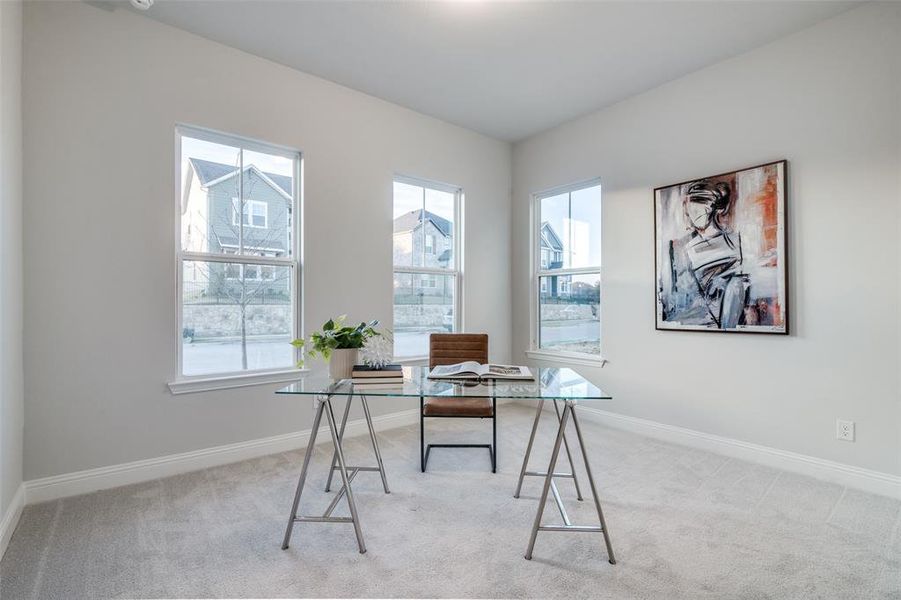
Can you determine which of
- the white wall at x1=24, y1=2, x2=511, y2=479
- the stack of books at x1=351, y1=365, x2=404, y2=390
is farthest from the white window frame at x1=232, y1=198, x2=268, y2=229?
the stack of books at x1=351, y1=365, x2=404, y2=390

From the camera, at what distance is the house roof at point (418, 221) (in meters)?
4.02

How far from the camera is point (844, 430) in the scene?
2631 millimetres

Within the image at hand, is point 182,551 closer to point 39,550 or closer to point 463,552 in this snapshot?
point 39,550

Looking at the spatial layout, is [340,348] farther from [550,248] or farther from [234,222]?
[550,248]

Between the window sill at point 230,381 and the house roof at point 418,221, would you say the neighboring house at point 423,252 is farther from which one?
the window sill at point 230,381

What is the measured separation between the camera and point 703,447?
323cm

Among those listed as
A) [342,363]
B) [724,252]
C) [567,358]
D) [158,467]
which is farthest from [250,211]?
[724,252]

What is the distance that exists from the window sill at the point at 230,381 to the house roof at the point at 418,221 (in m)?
1.59

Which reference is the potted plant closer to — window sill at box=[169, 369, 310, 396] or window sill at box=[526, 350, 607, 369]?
window sill at box=[169, 369, 310, 396]

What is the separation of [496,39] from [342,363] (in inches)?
94.5

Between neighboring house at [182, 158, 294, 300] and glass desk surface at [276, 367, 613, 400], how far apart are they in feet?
4.45

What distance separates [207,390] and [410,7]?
283cm

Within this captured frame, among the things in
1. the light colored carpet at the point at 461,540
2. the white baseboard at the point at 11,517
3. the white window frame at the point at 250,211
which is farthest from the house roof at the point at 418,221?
the white baseboard at the point at 11,517

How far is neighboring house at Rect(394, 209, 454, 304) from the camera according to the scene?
403cm
